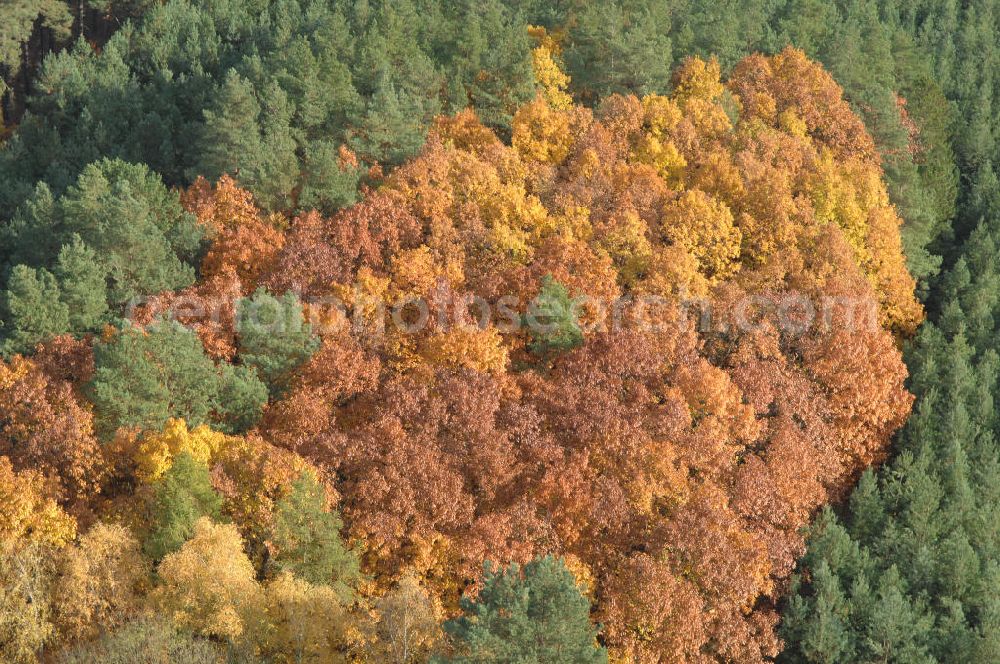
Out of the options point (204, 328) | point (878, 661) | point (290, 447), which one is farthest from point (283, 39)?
point (878, 661)

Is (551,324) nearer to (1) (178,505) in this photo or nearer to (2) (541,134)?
(2) (541,134)

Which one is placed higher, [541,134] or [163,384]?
[541,134]

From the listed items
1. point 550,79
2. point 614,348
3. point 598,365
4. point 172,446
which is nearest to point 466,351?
point 598,365

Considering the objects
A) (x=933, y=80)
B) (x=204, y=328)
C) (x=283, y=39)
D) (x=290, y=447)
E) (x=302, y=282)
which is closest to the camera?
(x=290, y=447)

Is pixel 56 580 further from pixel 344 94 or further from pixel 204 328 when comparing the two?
pixel 344 94

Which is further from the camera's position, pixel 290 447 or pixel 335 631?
pixel 290 447

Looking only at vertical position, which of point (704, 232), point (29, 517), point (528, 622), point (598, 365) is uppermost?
point (528, 622)
